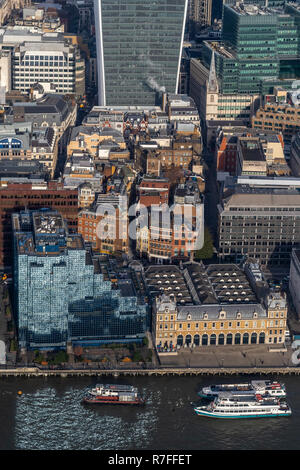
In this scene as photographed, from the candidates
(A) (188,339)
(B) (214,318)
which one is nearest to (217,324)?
(B) (214,318)

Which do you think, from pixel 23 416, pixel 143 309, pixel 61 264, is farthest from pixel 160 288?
pixel 23 416

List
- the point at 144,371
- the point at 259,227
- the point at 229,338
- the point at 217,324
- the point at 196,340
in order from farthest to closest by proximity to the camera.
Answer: the point at 259,227, the point at 229,338, the point at 196,340, the point at 217,324, the point at 144,371

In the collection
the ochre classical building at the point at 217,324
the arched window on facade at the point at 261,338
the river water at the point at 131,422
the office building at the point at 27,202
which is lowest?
the river water at the point at 131,422

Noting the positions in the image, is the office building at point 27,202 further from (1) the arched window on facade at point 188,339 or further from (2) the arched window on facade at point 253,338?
(2) the arched window on facade at point 253,338

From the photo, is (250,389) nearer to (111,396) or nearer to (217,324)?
(217,324)

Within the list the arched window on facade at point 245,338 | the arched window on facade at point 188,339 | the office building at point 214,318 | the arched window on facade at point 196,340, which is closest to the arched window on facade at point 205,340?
the office building at point 214,318
